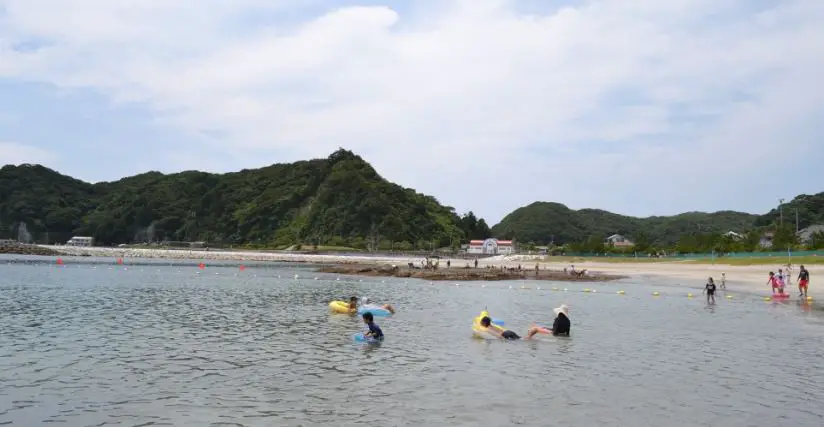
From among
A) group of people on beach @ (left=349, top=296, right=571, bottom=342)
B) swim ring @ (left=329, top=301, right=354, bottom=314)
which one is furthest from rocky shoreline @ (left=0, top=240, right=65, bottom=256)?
group of people on beach @ (left=349, top=296, right=571, bottom=342)

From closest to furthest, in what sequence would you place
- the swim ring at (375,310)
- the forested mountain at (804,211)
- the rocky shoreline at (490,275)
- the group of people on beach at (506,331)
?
the group of people on beach at (506,331) → the swim ring at (375,310) → the rocky shoreline at (490,275) → the forested mountain at (804,211)

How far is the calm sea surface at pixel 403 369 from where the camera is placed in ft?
45.2

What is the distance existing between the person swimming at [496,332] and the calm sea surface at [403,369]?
1.86 feet

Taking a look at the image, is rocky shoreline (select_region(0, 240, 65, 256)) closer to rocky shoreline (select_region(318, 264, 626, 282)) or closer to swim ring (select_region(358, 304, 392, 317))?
rocky shoreline (select_region(318, 264, 626, 282))

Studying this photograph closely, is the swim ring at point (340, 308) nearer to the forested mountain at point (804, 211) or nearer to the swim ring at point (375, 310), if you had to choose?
the swim ring at point (375, 310)

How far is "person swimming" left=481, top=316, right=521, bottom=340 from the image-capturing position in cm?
2500

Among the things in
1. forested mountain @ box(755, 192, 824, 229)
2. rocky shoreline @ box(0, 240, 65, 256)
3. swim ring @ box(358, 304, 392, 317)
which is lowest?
swim ring @ box(358, 304, 392, 317)

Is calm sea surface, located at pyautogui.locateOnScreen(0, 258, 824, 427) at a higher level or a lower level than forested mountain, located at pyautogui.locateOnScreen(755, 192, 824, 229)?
lower

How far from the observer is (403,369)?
19094 mm

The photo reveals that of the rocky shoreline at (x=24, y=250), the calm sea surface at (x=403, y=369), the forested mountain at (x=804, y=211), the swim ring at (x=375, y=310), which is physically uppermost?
the forested mountain at (x=804, y=211)

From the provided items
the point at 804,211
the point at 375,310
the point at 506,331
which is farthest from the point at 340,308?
the point at 804,211

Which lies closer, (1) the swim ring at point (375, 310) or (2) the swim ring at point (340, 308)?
(1) the swim ring at point (375, 310)

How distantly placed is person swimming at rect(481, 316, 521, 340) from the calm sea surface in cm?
57

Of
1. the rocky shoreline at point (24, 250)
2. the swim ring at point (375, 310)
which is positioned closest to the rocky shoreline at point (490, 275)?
the swim ring at point (375, 310)
